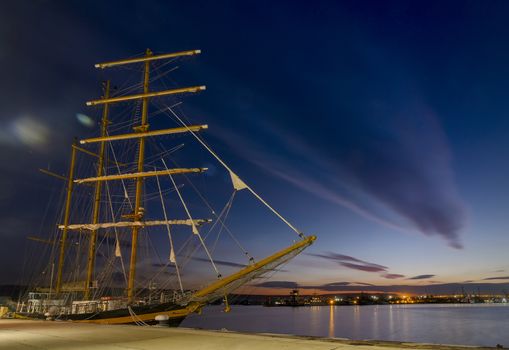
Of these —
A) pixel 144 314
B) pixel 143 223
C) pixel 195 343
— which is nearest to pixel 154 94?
pixel 143 223

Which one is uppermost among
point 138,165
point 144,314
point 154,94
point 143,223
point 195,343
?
point 154,94

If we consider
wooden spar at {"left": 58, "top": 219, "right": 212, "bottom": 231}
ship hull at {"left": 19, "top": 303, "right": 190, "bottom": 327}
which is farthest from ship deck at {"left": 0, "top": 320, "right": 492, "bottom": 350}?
wooden spar at {"left": 58, "top": 219, "right": 212, "bottom": 231}

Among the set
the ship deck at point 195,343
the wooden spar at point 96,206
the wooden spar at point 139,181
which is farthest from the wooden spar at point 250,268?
the wooden spar at point 96,206

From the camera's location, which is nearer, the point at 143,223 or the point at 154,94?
the point at 143,223

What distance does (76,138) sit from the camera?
50.6 meters

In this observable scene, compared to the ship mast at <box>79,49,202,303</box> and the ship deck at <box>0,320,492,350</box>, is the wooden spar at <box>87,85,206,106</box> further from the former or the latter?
the ship deck at <box>0,320,492,350</box>

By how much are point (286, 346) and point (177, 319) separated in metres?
20.6

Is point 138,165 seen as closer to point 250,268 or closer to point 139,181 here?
point 139,181

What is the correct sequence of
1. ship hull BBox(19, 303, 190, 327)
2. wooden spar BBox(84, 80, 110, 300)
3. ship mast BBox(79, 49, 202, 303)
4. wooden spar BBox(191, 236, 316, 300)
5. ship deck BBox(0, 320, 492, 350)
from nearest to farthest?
ship deck BBox(0, 320, 492, 350) < wooden spar BBox(191, 236, 316, 300) < ship hull BBox(19, 303, 190, 327) < ship mast BBox(79, 49, 202, 303) < wooden spar BBox(84, 80, 110, 300)

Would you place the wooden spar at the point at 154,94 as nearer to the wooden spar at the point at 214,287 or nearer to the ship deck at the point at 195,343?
the wooden spar at the point at 214,287

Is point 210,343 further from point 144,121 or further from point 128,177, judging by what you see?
point 144,121

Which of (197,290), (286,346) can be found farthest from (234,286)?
(286,346)

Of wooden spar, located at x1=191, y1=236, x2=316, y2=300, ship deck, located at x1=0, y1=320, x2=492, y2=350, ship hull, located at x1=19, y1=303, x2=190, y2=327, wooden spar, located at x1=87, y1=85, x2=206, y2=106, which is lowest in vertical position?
ship hull, located at x1=19, y1=303, x2=190, y2=327

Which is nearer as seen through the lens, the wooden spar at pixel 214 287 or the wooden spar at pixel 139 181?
the wooden spar at pixel 214 287
